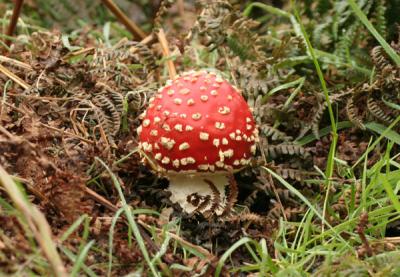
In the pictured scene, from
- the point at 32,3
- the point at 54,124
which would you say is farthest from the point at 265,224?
the point at 32,3

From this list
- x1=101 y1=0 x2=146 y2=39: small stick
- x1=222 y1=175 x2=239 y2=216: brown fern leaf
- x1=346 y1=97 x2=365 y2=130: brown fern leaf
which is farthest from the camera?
x1=101 y1=0 x2=146 y2=39: small stick

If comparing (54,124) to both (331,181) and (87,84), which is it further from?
(331,181)

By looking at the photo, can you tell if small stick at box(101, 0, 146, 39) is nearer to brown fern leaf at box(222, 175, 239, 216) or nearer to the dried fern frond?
the dried fern frond

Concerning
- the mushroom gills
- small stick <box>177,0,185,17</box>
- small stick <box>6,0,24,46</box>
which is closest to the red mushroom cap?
the mushroom gills

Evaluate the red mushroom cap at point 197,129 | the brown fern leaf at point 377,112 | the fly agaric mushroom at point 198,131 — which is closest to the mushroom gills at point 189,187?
the fly agaric mushroom at point 198,131

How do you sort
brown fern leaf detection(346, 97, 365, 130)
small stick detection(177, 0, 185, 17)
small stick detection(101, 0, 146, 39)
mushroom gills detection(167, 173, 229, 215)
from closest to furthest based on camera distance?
1. mushroom gills detection(167, 173, 229, 215)
2. brown fern leaf detection(346, 97, 365, 130)
3. small stick detection(101, 0, 146, 39)
4. small stick detection(177, 0, 185, 17)
